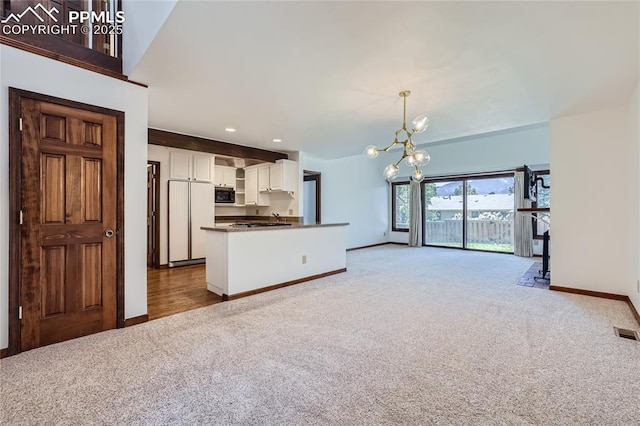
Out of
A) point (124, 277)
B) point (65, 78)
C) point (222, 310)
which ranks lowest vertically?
point (222, 310)

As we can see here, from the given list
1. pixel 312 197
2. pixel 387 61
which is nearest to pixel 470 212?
pixel 312 197

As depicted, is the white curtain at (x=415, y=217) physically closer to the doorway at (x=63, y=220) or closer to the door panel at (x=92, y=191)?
the doorway at (x=63, y=220)

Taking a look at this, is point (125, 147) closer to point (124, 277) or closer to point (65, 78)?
point (65, 78)

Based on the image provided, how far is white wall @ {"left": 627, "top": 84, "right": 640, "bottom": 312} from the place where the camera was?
286cm

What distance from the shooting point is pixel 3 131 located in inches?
84.4

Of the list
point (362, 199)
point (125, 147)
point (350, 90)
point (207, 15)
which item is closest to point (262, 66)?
point (207, 15)

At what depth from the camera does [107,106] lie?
2639 millimetres

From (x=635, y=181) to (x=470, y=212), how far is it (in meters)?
5.10

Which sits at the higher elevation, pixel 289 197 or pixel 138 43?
pixel 138 43

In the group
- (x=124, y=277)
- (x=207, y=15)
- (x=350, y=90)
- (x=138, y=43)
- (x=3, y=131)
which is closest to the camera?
(x=207, y=15)

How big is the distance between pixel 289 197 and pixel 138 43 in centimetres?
422

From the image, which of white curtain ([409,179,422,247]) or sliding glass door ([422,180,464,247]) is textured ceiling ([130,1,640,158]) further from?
white curtain ([409,179,422,247])

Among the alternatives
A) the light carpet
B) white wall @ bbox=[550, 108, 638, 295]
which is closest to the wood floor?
the light carpet

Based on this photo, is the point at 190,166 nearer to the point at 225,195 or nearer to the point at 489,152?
the point at 225,195
